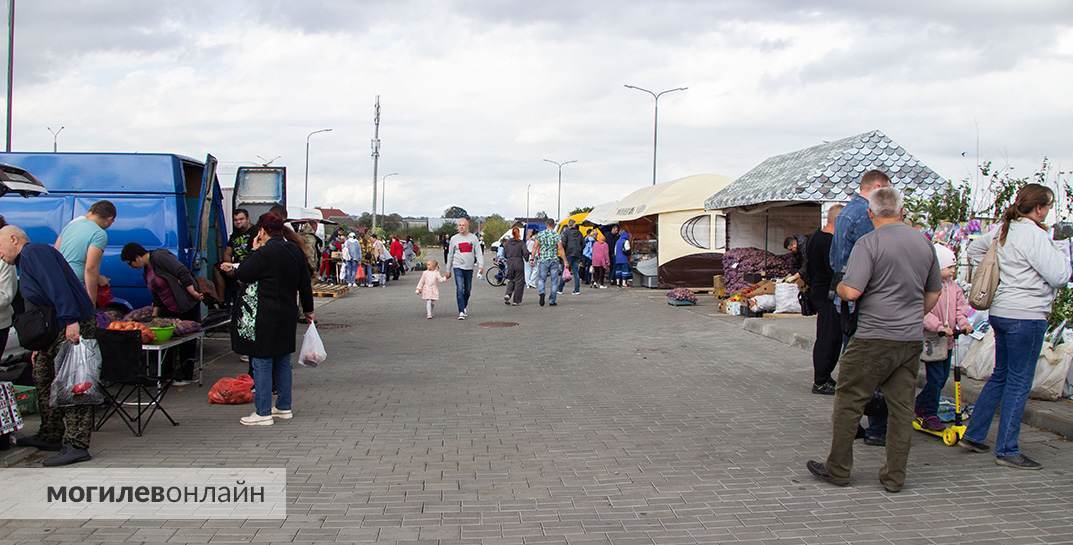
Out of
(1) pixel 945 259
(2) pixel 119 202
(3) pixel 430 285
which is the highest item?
(2) pixel 119 202

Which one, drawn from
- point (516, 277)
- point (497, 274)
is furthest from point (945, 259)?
point (497, 274)

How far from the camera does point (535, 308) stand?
1889 cm

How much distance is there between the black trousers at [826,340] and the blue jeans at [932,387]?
1.41 m

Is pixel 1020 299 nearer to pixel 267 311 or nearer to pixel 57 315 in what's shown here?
pixel 267 311

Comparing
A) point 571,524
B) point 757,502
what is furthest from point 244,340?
point 757,502

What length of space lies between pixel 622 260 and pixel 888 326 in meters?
21.7

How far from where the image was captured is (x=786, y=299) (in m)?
15.6

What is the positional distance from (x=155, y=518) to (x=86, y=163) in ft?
22.3

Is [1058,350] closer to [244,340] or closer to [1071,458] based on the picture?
[1071,458]

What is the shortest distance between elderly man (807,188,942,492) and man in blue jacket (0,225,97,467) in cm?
511

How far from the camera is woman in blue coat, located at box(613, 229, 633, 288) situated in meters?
26.7

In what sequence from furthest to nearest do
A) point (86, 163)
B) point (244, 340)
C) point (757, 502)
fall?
1. point (86, 163)
2. point (244, 340)
3. point (757, 502)

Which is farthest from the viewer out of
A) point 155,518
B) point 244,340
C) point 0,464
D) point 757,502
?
point 244,340

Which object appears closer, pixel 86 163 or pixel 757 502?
pixel 757 502
